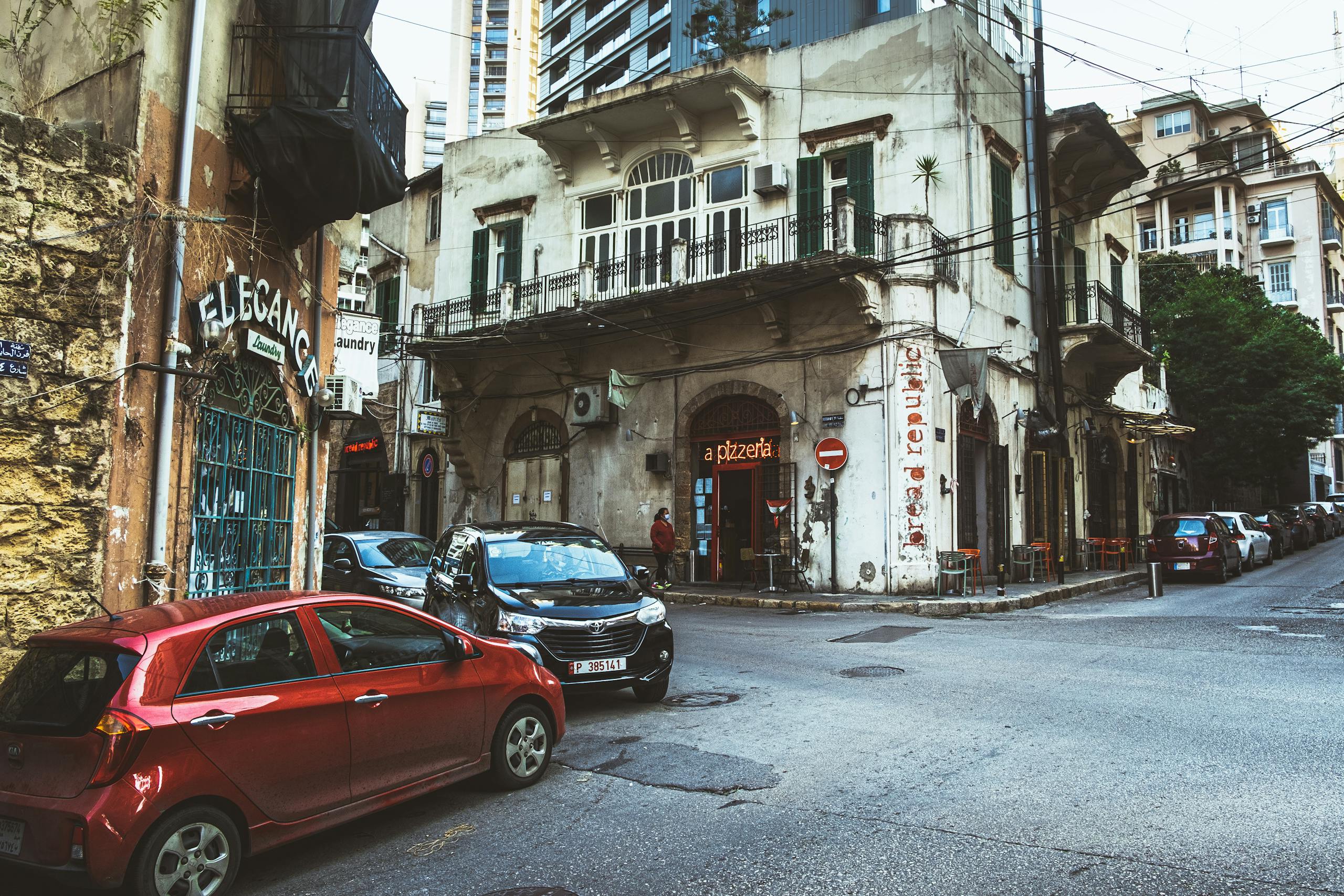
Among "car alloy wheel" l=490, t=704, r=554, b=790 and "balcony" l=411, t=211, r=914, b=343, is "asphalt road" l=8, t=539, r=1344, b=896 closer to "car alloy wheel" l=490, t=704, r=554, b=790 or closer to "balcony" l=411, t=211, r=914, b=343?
"car alloy wheel" l=490, t=704, r=554, b=790

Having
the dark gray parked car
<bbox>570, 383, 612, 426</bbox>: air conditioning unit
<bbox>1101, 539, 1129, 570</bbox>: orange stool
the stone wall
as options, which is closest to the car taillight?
the stone wall

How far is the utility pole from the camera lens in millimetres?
21531

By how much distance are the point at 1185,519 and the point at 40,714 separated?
23.1 metres

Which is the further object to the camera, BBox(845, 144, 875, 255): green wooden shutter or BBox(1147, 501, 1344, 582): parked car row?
BBox(1147, 501, 1344, 582): parked car row

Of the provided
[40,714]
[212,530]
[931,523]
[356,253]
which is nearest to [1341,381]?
[931,523]

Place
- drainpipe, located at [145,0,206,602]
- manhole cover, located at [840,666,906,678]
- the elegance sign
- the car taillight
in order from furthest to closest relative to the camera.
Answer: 1. manhole cover, located at [840,666,906,678]
2. the elegance sign
3. drainpipe, located at [145,0,206,602]
4. the car taillight

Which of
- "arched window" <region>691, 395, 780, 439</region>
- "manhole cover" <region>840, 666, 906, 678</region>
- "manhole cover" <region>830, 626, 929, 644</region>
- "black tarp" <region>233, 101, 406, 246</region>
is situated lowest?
"manhole cover" <region>840, 666, 906, 678</region>

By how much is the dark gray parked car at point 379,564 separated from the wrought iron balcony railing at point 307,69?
6380 millimetres

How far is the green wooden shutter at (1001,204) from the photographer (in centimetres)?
2012

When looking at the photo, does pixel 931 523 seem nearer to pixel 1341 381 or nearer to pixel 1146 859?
pixel 1146 859

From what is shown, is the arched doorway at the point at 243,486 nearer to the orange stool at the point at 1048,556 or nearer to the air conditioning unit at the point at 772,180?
the air conditioning unit at the point at 772,180

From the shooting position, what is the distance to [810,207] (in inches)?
772

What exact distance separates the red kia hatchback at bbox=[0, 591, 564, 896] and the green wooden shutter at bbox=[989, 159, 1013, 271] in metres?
17.8

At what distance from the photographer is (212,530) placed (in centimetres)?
876
